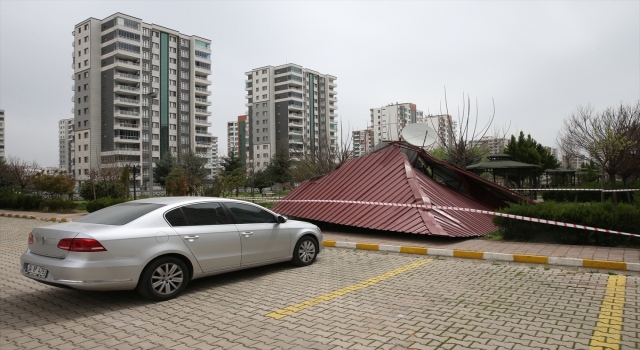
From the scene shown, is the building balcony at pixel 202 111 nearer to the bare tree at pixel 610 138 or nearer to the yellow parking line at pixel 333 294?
the bare tree at pixel 610 138

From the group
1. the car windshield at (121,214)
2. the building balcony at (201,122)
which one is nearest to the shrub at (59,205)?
the car windshield at (121,214)

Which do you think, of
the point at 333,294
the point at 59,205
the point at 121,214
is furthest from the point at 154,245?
the point at 59,205

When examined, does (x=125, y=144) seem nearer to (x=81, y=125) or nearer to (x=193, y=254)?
(x=81, y=125)

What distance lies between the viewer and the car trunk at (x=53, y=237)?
5.15m

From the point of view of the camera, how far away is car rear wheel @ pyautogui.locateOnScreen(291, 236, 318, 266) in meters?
7.63

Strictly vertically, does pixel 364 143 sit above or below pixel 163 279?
above

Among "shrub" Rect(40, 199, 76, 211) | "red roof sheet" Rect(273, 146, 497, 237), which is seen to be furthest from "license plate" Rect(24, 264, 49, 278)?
"shrub" Rect(40, 199, 76, 211)

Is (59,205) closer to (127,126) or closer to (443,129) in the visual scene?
(443,129)

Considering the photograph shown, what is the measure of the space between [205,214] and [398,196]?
6177mm

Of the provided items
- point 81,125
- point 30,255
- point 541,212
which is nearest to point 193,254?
point 30,255

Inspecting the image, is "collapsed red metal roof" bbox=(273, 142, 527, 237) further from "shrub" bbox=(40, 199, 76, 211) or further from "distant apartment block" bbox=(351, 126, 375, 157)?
"shrub" bbox=(40, 199, 76, 211)

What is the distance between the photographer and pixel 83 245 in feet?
16.4

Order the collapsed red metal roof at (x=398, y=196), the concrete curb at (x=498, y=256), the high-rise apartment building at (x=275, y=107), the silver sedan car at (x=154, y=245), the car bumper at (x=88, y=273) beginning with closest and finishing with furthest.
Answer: the car bumper at (x=88, y=273)
the silver sedan car at (x=154, y=245)
the concrete curb at (x=498, y=256)
the collapsed red metal roof at (x=398, y=196)
the high-rise apartment building at (x=275, y=107)

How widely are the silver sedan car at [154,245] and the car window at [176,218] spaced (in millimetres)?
14
